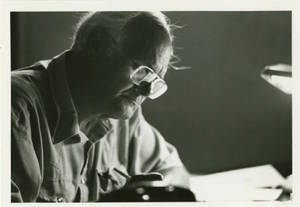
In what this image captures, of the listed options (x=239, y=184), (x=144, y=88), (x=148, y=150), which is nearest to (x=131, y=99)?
(x=144, y=88)

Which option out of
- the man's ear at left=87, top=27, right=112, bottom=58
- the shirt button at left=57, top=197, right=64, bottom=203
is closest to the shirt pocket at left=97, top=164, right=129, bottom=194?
the shirt button at left=57, top=197, right=64, bottom=203

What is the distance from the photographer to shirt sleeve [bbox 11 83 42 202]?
142 centimetres

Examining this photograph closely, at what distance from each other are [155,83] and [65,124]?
31cm

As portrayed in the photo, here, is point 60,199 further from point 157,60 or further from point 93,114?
point 157,60

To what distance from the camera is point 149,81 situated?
148 centimetres

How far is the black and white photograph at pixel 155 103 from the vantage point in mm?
1459

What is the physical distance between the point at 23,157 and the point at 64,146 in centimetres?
13

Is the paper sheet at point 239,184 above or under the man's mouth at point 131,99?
under

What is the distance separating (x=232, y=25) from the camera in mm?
1522

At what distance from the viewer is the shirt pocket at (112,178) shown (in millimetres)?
1485

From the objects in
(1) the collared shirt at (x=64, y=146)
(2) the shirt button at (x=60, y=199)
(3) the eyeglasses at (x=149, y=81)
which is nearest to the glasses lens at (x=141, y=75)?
(3) the eyeglasses at (x=149, y=81)

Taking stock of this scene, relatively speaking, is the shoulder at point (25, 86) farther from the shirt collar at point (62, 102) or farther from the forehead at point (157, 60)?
the forehead at point (157, 60)

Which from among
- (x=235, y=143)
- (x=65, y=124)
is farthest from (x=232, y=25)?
(x=65, y=124)

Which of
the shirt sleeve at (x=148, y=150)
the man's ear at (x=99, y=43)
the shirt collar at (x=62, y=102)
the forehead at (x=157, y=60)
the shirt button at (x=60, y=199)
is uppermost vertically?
the man's ear at (x=99, y=43)
